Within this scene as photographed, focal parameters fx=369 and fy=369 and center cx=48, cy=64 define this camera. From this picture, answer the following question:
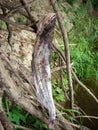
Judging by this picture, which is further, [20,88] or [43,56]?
[20,88]

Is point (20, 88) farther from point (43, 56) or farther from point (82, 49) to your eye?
point (82, 49)

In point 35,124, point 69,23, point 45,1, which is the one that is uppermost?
point 45,1

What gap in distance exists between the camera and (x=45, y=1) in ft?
15.5

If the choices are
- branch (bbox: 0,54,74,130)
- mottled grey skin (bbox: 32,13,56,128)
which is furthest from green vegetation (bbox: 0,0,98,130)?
mottled grey skin (bbox: 32,13,56,128)

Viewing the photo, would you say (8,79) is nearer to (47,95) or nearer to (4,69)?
(4,69)

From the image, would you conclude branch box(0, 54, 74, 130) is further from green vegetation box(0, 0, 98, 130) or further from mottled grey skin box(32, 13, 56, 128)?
green vegetation box(0, 0, 98, 130)

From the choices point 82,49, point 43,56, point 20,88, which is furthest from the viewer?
point 82,49

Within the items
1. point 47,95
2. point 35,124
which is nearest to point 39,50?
point 47,95

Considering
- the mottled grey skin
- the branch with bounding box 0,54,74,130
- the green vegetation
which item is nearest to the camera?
the mottled grey skin

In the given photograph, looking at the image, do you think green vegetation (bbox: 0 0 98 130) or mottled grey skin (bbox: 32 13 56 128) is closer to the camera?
mottled grey skin (bbox: 32 13 56 128)

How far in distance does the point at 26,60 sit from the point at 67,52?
4.43 feet

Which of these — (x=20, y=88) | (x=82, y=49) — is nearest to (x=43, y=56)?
(x=20, y=88)

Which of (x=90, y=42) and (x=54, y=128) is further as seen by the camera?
(x=90, y=42)

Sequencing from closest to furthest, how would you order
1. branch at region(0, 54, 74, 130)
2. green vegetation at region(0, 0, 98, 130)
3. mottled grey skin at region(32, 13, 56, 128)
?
1. mottled grey skin at region(32, 13, 56, 128)
2. branch at region(0, 54, 74, 130)
3. green vegetation at region(0, 0, 98, 130)
